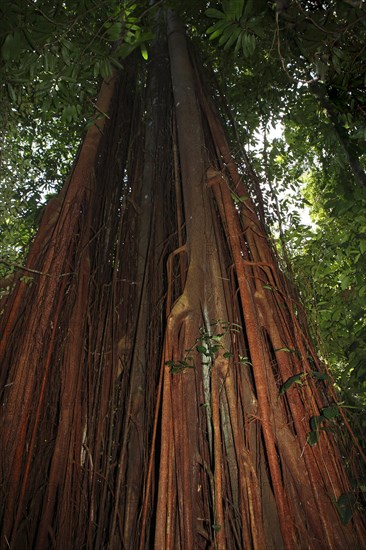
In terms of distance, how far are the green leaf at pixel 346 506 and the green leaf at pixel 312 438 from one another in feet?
0.55

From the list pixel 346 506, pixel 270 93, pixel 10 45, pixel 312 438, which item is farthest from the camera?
pixel 270 93

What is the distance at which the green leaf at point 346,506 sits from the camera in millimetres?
1186

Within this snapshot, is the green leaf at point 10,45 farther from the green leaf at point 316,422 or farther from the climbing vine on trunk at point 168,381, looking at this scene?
the green leaf at point 316,422

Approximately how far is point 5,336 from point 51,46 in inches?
58.8

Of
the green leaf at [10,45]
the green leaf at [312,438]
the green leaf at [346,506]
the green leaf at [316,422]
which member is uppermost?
the green leaf at [10,45]

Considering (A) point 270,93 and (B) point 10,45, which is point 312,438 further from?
(A) point 270,93

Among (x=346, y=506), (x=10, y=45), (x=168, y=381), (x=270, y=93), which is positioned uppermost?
(x=270, y=93)

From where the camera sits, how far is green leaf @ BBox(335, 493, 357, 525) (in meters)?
1.19

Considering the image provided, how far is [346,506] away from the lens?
1202 millimetres

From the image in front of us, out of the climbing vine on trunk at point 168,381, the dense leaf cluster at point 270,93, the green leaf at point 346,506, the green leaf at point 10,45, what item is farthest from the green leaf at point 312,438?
the green leaf at point 10,45

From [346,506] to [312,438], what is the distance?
0.21m

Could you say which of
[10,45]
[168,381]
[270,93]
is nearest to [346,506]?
[168,381]

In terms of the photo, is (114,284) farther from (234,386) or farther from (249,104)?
(249,104)

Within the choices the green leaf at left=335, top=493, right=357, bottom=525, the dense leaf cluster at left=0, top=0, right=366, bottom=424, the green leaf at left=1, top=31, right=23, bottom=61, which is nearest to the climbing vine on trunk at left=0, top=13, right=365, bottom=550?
the green leaf at left=335, top=493, right=357, bottom=525
